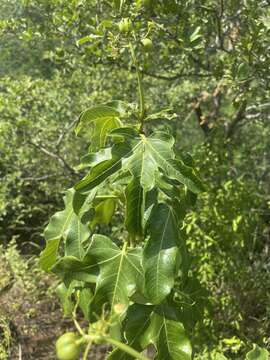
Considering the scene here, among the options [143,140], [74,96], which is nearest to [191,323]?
[143,140]

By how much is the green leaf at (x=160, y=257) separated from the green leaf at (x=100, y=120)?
33 centimetres

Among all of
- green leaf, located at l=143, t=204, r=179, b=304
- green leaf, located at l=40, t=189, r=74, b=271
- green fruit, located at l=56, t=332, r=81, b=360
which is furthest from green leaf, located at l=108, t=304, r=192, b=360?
green fruit, located at l=56, t=332, r=81, b=360

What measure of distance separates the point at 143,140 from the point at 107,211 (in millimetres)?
359

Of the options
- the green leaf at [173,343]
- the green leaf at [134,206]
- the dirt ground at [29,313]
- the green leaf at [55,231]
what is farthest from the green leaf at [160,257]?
the dirt ground at [29,313]

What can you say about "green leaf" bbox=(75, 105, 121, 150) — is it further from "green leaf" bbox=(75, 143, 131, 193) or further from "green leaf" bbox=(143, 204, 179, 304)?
"green leaf" bbox=(143, 204, 179, 304)

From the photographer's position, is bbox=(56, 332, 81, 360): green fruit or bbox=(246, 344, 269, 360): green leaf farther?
bbox=(246, 344, 269, 360): green leaf

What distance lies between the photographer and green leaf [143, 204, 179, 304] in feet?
3.84

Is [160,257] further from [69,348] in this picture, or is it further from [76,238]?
[69,348]

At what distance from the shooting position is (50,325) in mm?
4141

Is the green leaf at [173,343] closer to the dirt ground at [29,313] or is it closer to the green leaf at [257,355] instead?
the green leaf at [257,355]

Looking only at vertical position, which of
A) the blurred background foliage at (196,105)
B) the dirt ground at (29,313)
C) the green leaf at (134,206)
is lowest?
the dirt ground at (29,313)

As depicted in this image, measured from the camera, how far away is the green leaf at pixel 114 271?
4.00 feet

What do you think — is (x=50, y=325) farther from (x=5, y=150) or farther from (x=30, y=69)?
(x=30, y=69)

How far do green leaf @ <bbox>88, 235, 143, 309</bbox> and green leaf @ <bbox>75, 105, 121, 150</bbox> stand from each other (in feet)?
0.99
